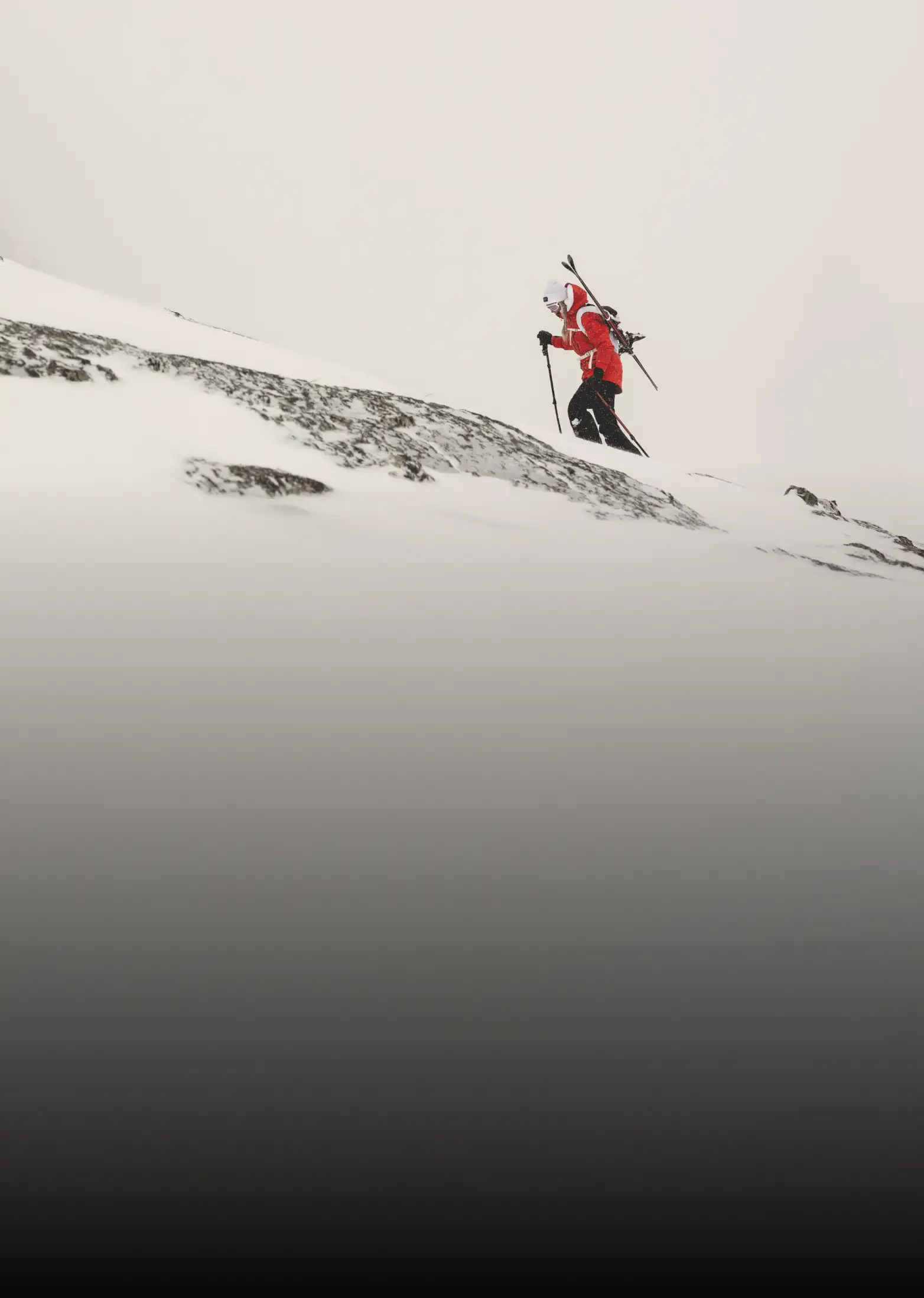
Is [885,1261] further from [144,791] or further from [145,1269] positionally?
[144,791]

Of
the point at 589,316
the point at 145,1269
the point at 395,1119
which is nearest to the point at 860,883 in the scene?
the point at 395,1119

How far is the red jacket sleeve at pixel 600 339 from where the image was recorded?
9.53 metres

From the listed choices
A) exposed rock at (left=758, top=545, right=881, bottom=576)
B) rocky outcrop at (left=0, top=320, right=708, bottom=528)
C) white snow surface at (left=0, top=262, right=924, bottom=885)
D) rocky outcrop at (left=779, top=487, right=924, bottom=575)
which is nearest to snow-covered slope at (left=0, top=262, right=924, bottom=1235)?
white snow surface at (left=0, top=262, right=924, bottom=885)

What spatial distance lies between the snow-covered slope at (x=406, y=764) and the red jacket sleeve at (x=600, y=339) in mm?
6456

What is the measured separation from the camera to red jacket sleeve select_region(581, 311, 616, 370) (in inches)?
375

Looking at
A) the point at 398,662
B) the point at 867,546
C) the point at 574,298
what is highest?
the point at 574,298

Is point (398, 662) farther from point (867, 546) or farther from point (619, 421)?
point (619, 421)

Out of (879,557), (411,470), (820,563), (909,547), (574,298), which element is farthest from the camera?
(574,298)

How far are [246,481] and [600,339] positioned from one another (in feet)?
24.1

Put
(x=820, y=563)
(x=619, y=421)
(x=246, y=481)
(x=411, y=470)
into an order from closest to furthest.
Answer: (x=246, y=481), (x=411, y=470), (x=820, y=563), (x=619, y=421)

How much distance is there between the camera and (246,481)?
3648 millimetres

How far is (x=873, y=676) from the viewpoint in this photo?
2.78m

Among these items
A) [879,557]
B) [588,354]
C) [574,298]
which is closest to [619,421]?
[588,354]

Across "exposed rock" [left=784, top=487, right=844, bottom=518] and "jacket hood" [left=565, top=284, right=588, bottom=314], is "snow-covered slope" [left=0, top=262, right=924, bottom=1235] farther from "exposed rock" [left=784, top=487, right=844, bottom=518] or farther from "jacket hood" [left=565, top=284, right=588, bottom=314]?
"jacket hood" [left=565, top=284, right=588, bottom=314]
